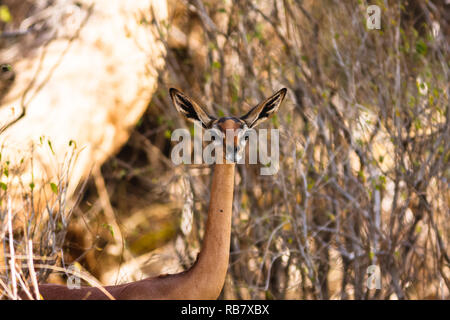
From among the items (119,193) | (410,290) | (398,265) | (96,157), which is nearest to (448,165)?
(398,265)

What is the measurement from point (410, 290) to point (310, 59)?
7.96ft

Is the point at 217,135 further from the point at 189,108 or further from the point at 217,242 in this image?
the point at 217,242

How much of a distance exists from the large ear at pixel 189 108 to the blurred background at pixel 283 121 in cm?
149

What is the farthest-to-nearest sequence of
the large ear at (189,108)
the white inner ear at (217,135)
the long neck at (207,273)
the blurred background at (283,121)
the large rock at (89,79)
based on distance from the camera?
the large rock at (89,79)
the blurred background at (283,121)
the large ear at (189,108)
the white inner ear at (217,135)
the long neck at (207,273)

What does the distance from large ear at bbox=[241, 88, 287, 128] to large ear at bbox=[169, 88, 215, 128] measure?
0.20 metres

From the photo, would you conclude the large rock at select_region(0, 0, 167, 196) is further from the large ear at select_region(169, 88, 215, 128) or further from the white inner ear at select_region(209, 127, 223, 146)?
the white inner ear at select_region(209, 127, 223, 146)

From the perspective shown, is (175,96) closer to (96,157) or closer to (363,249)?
(363,249)

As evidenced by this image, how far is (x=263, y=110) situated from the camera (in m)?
3.27

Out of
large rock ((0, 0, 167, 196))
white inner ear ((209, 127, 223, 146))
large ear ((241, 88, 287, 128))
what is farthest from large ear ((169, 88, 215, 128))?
large rock ((0, 0, 167, 196))

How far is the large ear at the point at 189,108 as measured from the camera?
10.4 feet

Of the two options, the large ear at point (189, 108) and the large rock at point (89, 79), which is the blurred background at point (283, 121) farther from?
the large ear at point (189, 108)

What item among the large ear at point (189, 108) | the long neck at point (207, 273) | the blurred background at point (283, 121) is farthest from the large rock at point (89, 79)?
the long neck at point (207, 273)

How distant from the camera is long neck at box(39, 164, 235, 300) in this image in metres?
2.94

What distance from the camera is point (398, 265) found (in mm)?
5230
